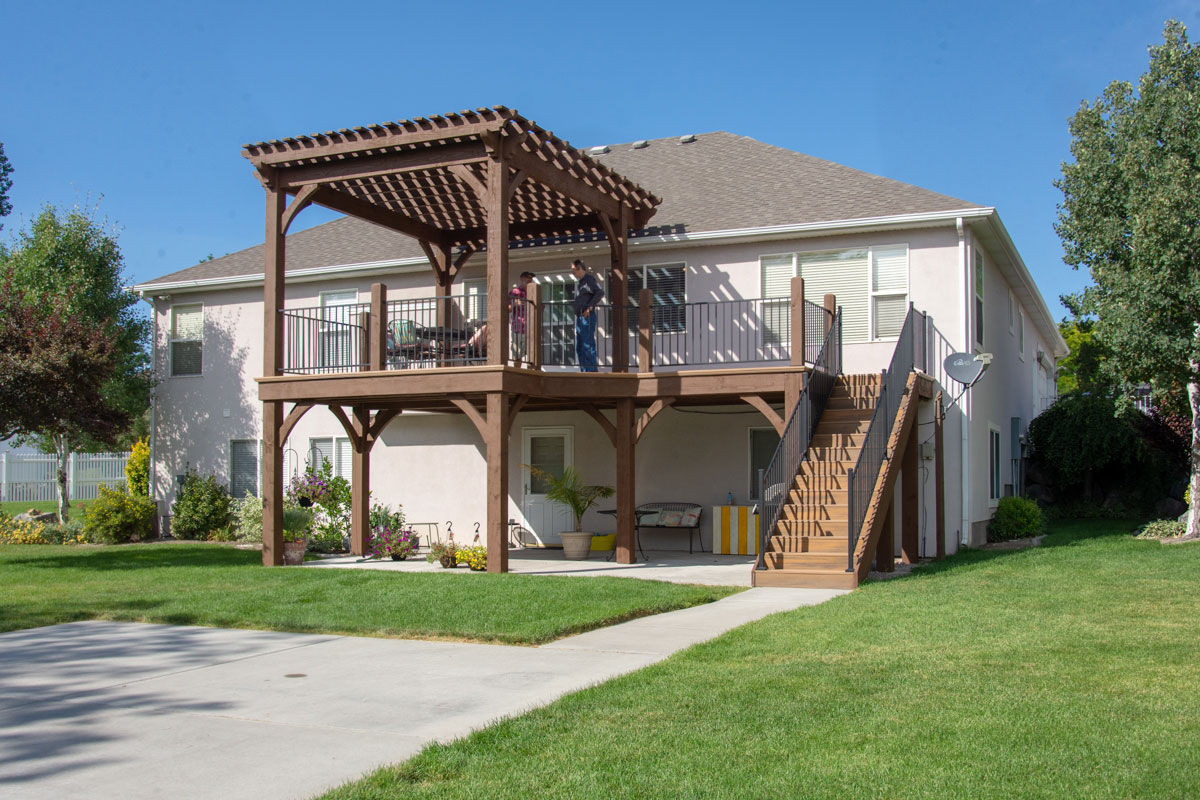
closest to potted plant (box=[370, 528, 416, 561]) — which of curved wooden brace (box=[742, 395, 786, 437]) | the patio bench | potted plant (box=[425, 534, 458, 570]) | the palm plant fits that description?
potted plant (box=[425, 534, 458, 570])

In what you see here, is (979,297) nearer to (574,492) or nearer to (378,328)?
(574,492)

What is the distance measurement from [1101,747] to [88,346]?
48.0ft

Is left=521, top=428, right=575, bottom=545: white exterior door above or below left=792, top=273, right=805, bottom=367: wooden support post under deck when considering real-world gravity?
below

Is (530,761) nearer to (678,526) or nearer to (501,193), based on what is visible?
(501,193)

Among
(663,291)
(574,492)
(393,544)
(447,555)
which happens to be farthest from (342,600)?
(663,291)

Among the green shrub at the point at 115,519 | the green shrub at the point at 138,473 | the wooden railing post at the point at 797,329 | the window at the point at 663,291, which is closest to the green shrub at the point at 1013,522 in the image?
the wooden railing post at the point at 797,329

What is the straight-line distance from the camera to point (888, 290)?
1609cm

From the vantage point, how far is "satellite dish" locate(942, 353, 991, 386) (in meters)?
14.6

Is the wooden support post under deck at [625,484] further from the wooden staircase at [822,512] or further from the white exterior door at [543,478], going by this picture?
the white exterior door at [543,478]

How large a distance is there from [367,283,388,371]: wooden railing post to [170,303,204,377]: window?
28.4ft

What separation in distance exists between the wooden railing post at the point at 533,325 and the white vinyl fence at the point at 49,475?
19.8 metres

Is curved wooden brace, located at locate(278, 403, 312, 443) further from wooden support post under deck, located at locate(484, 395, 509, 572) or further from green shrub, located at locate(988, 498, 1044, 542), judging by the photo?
green shrub, located at locate(988, 498, 1044, 542)

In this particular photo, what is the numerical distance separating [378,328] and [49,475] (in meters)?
21.5

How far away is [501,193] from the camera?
1295cm
